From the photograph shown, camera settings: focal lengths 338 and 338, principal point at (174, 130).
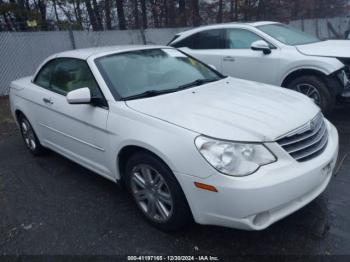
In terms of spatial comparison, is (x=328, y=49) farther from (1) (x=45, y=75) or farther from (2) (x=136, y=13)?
(2) (x=136, y=13)

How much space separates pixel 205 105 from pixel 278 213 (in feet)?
3.68

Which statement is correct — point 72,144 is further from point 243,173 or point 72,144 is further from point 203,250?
point 243,173

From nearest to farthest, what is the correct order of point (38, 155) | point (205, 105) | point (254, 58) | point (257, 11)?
point (205, 105) → point (38, 155) → point (254, 58) → point (257, 11)

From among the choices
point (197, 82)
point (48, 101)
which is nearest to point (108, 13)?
point (48, 101)

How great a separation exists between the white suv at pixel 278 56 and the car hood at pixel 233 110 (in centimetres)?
216

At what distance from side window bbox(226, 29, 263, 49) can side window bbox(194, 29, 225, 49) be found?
0.52 feet

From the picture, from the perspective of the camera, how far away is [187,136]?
2.57 metres

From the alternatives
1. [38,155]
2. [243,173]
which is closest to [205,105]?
[243,173]

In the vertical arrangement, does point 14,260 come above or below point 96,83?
below

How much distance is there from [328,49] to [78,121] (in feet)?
14.1

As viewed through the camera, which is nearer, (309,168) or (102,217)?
(309,168)

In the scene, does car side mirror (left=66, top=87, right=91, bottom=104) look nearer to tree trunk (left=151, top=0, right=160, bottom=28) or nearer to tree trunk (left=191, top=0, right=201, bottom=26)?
tree trunk (left=151, top=0, right=160, bottom=28)

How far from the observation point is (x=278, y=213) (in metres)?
2.52

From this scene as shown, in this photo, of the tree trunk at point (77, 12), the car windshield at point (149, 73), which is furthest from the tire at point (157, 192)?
the tree trunk at point (77, 12)
